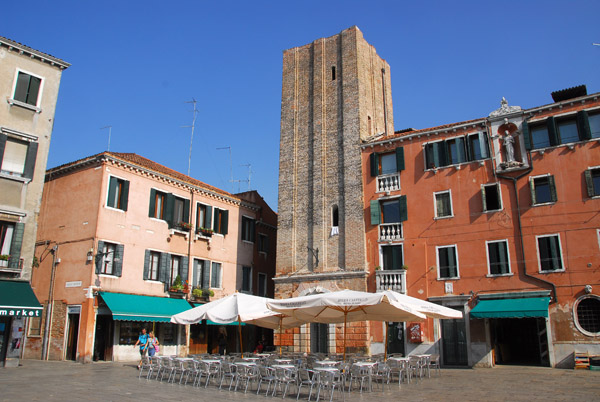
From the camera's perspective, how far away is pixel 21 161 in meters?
19.6

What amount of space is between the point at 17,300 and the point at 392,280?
16023 mm

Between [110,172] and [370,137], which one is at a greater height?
[370,137]

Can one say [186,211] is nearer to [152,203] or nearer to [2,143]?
[152,203]

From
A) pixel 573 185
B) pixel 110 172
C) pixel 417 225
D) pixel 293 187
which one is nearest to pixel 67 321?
pixel 110 172

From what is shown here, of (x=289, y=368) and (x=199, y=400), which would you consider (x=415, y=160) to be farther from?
(x=199, y=400)

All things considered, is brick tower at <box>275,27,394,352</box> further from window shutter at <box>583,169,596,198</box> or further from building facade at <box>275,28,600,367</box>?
window shutter at <box>583,169,596,198</box>

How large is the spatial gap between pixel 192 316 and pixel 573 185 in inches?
649

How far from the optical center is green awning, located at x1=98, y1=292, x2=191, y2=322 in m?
21.7


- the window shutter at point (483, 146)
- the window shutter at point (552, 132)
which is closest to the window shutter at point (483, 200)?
the window shutter at point (483, 146)

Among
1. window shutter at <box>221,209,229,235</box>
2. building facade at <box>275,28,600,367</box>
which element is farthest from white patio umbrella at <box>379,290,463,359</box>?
window shutter at <box>221,209,229,235</box>

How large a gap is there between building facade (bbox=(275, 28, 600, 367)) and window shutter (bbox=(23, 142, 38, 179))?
13.3m

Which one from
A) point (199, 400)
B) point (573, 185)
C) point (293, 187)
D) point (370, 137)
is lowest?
point (199, 400)

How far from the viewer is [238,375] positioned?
44.2 ft

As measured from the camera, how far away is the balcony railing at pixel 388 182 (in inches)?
989
